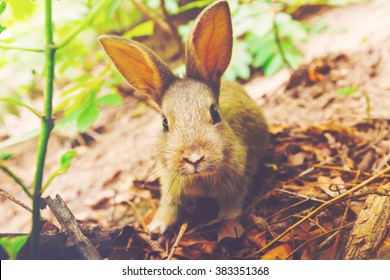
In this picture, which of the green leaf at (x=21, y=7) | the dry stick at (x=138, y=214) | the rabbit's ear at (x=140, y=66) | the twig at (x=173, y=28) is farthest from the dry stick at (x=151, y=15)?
the dry stick at (x=138, y=214)

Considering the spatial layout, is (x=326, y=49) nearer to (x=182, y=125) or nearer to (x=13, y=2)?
(x=182, y=125)

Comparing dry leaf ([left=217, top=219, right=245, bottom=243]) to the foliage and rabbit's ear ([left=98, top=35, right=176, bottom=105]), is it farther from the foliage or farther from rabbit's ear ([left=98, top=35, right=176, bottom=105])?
the foliage

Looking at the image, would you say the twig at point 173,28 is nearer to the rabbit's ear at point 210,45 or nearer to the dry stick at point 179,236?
the rabbit's ear at point 210,45

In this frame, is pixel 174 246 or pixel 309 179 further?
pixel 309 179

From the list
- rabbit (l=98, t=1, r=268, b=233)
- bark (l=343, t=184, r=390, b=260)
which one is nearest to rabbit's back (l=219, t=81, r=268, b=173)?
rabbit (l=98, t=1, r=268, b=233)
